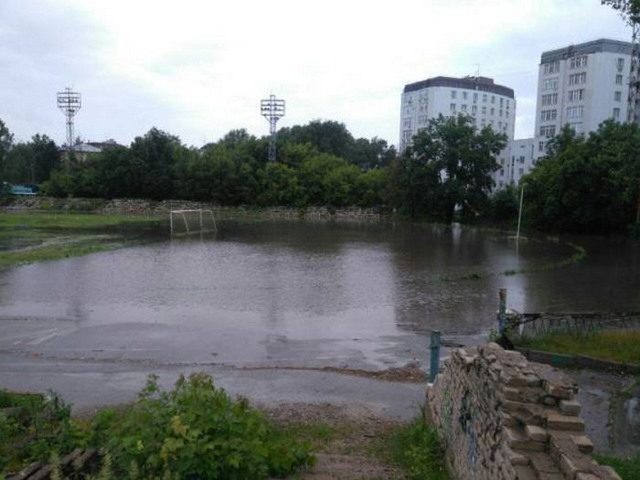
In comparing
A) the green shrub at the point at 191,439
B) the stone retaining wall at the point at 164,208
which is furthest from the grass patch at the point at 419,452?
the stone retaining wall at the point at 164,208

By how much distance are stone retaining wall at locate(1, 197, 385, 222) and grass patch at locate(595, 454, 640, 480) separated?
68488 mm

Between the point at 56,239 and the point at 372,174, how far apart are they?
50010 mm

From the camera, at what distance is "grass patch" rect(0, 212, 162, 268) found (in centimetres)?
2841

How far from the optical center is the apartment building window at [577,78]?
76.6 meters

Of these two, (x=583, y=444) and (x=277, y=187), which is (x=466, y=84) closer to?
(x=277, y=187)

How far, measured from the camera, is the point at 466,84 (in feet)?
361

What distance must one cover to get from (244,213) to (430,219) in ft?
85.8

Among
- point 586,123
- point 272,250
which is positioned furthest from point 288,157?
point 272,250

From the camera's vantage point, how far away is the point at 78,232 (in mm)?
43125

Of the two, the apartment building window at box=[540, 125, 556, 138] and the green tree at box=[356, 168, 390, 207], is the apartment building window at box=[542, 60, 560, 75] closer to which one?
the apartment building window at box=[540, 125, 556, 138]

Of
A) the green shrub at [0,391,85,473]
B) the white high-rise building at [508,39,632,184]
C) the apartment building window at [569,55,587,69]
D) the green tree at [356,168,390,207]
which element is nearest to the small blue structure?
the green tree at [356,168,390,207]

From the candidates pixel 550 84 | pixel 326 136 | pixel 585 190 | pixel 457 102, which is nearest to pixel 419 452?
pixel 585 190

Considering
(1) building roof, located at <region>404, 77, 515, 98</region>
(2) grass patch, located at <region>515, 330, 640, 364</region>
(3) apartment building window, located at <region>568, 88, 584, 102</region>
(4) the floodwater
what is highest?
(1) building roof, located at <region>404, 77, 515, 98</region>

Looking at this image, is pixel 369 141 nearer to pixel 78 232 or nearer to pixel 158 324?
pixel 78 232
